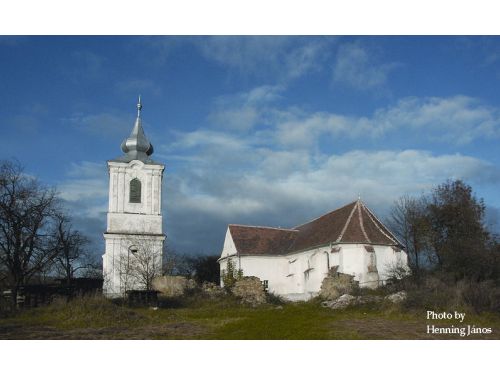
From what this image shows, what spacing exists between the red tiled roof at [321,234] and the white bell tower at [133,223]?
7598mm

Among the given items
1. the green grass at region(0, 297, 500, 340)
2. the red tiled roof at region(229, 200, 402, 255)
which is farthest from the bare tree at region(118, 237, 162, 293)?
the green grass at region(0, 297, 500, 340)

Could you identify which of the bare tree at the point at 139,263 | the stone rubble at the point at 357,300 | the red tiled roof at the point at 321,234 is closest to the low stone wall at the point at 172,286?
the bare tree at the point at 139,263

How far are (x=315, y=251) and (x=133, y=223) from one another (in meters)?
14.1

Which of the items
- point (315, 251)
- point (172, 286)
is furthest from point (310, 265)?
point (172, 286)

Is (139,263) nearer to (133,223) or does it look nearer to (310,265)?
(133,223)

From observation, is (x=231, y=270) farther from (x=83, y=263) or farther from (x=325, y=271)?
(x=83, y=263)

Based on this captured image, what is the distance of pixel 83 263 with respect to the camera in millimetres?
52531

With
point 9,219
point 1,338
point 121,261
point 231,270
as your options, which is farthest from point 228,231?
point 1,338

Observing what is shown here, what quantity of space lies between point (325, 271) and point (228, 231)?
1107cm

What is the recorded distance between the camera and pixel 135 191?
1672 inches

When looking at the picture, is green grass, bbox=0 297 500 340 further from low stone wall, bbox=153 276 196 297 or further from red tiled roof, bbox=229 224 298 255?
red tiled roof, bbox=229 224 298 255

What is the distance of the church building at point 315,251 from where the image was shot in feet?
123

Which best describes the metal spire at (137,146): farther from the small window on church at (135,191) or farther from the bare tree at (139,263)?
the bare tree at (139,263)

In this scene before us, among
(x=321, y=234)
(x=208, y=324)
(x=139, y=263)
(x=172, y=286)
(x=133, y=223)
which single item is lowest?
(x=208, y=324)
